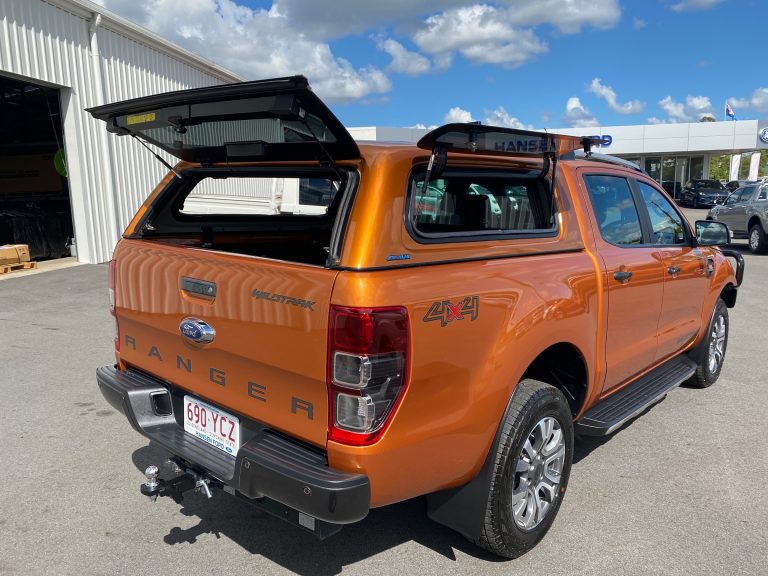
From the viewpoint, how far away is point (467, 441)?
248 centimetres

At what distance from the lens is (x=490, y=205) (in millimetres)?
3123

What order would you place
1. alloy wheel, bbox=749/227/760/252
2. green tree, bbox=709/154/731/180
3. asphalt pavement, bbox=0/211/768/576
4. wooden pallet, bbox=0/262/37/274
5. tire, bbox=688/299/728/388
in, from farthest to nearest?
green tree, bbox=709/154/731/180, alloy wheel, bbox=749/227/760/252, wooden pallet, bbox=0/262/37/274, tire, bbox=688/299/728/388, asphalt pavement, bbox=0/211/768/576

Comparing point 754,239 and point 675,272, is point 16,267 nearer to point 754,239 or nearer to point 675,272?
point 675,272

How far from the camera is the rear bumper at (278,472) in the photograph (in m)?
2.14

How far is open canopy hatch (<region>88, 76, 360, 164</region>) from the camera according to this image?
87.8 inches

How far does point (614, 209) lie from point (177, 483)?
9.70 feet

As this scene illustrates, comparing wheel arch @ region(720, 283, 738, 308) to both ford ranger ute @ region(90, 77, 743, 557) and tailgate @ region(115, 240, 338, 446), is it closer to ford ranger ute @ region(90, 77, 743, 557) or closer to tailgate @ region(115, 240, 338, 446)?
ford ranger ute @ region(90, 77, 743, 557)

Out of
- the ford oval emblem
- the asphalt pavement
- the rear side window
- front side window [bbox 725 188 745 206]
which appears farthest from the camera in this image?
front side window [bbox 725 188 745 206]

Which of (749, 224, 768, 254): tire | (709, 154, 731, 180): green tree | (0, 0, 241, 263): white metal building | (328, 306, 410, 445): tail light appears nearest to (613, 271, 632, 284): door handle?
(328, 306, 410, 445): tail light

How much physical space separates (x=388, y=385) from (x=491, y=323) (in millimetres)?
581

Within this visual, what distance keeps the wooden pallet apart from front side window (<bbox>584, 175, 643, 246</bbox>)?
407 inches

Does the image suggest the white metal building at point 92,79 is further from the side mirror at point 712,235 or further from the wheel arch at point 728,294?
the wheel arch at point 728,294

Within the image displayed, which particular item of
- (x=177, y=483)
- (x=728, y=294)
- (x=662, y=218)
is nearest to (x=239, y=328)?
(x=177, y=483)

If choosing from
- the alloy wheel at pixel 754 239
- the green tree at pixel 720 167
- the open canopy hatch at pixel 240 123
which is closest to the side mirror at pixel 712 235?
the open canopy hatch at pixel 240 123
